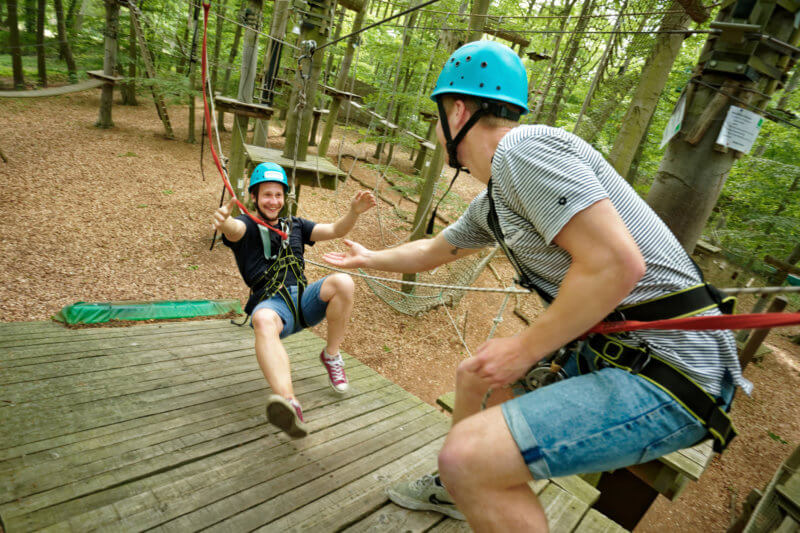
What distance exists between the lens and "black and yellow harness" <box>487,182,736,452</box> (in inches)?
40.0

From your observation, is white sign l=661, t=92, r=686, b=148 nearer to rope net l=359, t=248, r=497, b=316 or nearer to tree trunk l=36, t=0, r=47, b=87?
rope net l=359, t=248, r=497, b=316

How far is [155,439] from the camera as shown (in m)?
1.97

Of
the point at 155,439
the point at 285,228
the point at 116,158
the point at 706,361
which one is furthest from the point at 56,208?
the point at 706,361

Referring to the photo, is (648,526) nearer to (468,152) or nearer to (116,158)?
(468,152)

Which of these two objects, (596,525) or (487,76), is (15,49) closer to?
(487,76)

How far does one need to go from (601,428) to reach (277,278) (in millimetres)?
2137

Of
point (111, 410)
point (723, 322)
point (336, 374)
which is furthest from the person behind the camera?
point (336, 374)

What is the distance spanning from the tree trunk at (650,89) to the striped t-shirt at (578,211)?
4487 mm

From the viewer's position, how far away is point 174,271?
534 centimetres

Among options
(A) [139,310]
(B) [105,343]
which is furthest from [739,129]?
(A) [139,310]

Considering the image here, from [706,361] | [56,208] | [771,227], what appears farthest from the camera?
[771,227]

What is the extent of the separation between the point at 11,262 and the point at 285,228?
4.16 meters

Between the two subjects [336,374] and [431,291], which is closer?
[336,374]

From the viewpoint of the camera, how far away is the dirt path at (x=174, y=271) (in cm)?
441
